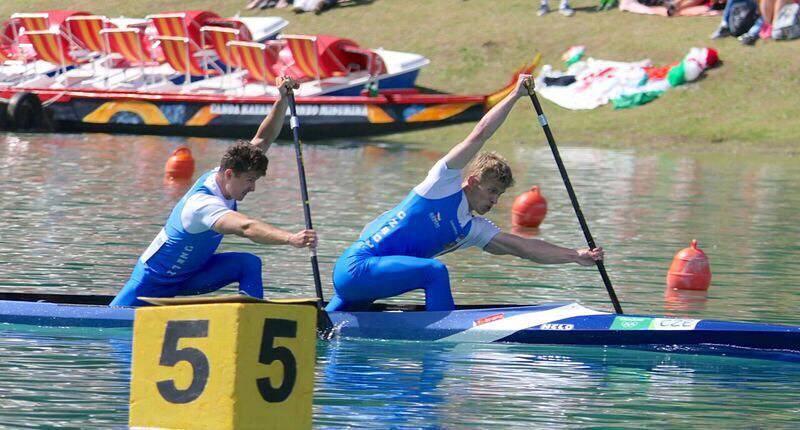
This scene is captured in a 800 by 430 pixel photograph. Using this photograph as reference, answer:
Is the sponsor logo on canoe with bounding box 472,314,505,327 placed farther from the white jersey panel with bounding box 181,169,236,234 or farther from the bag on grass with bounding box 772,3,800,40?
the bag on grass with bounding box 772,3,800,40

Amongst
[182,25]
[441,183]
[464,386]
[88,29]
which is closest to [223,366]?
[464,386]

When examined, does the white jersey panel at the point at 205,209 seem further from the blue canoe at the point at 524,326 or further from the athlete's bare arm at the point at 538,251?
the athlete's bare arm at the point at 538,251

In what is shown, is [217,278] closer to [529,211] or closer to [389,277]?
[389,277]

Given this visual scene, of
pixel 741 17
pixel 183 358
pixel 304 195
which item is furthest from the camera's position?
pixel 741 17

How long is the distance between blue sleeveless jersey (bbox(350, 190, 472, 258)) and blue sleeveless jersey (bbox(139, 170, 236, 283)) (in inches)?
40.1

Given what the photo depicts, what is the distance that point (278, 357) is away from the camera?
6531mm

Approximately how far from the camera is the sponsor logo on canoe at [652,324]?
31.7 feet

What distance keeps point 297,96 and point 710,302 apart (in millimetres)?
17545

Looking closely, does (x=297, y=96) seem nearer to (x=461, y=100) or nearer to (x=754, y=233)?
(x=461, y=100)

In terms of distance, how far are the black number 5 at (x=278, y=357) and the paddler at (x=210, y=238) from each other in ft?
7.92

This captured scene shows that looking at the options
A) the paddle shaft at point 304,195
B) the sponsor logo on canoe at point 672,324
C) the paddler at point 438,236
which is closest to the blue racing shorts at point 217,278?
the paddle shaft at point 304,195

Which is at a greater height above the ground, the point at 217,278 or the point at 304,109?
the point at 217,278

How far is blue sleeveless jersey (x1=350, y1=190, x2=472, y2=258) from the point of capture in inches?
386

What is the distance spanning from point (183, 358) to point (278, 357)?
422 mm
